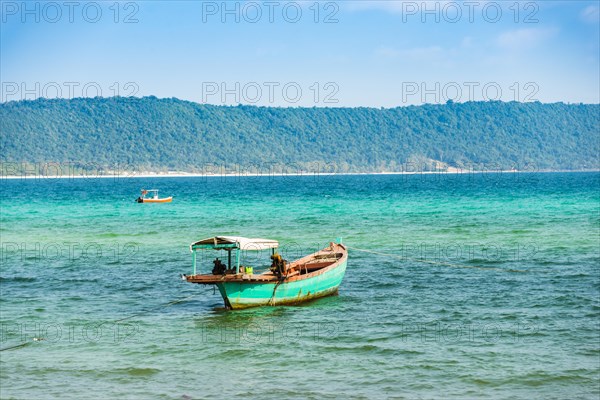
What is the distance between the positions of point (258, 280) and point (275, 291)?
0.96m

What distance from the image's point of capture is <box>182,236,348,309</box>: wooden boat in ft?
76.5

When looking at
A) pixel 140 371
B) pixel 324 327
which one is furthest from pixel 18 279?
pixel 140 371

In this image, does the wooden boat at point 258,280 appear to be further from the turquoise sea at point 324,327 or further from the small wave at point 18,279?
the small wave at point 18,279

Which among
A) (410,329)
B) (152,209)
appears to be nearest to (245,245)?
(410,329)

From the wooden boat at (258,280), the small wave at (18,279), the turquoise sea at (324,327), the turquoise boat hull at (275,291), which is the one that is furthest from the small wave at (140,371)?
the small wave at (18,279)

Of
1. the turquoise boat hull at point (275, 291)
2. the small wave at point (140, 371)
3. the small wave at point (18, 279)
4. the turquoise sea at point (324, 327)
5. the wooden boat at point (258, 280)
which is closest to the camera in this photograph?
the turquoise sea at point (324, 327)

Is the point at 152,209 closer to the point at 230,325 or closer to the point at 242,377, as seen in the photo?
the point at 230,325

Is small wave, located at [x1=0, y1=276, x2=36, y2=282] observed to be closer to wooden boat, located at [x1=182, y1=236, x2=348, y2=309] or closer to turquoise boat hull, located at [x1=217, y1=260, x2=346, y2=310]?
wooden boat, located at [x1=182, y1=236, x2=348, y2=309]

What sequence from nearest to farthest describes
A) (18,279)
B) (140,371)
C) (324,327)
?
1. (140,371)
2. (324,327)
3. (18,279)

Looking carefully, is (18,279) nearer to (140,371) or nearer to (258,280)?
(258,280)

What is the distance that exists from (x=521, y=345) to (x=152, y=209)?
209 ft

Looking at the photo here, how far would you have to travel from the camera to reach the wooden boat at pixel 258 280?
23.3m

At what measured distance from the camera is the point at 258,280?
23.5m

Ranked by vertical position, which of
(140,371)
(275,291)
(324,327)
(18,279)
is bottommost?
(140,371)
